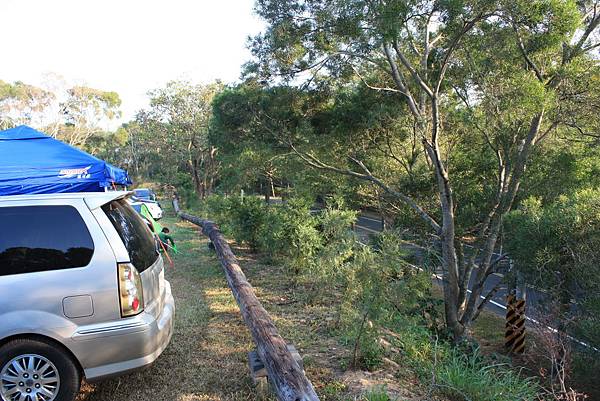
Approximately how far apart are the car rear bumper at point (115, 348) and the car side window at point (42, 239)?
55 centimetres

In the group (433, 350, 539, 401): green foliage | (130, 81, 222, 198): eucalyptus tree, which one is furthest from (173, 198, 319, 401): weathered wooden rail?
(130, 81, 222, 198): eucalyptus tree

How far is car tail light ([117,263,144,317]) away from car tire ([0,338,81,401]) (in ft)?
1.69

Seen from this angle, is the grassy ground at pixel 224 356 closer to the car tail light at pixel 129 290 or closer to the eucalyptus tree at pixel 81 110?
the car tail light at pixel 129 290

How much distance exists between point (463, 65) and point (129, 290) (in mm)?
9536

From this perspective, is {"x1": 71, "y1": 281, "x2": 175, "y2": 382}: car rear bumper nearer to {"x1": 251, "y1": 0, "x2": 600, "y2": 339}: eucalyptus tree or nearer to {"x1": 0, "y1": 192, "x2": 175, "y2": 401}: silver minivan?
{"x1": 0, "y1": 192, "x2": 175, "y2": 401}: silver minivan

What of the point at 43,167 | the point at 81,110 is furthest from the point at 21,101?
the point at 43,167

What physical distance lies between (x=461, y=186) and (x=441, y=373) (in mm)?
9805

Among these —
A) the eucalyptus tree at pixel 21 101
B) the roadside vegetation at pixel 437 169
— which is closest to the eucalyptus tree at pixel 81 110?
the eucalyptus tree at pixel 21 101

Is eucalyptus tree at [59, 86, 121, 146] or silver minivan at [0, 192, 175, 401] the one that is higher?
eucalyptus tree at [59, 86, 121, 146]

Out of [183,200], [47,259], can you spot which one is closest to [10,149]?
[47,259]

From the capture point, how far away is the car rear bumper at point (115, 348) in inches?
123

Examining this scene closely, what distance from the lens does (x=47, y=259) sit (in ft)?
10.5

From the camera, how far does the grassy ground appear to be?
3.67m

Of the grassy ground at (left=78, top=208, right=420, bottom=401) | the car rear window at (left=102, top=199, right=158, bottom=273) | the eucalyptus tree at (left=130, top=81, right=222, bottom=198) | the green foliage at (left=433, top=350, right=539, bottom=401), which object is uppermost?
the eucalyptus tree at (left=130, top=81, right=222, bottom=198)
